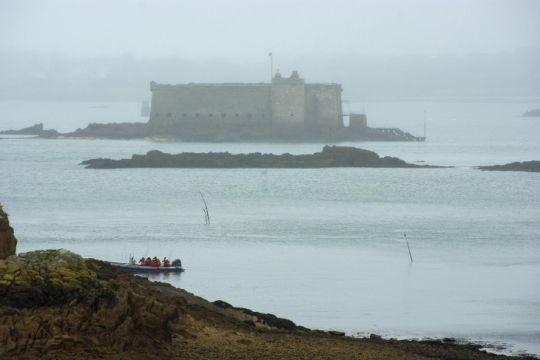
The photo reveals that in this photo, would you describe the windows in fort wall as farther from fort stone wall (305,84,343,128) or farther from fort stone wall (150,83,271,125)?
fort stone wall (305,84,343,128)

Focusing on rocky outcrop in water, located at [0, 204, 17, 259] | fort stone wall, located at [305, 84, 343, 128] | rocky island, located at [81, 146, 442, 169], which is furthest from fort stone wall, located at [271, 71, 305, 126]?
rocky outcrop in water, located at [0, 204, 17, 259]

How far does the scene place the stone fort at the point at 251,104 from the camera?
72500mm

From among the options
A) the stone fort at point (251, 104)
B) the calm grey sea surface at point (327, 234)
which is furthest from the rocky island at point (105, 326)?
the stone fort at point (251, 104)

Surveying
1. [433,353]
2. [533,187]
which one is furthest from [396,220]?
[433,353]

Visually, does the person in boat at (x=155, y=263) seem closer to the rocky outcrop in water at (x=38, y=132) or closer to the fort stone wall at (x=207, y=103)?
the fort stone wall at (x=207, y=103)

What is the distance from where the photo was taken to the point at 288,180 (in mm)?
50812

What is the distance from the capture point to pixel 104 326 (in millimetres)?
11391

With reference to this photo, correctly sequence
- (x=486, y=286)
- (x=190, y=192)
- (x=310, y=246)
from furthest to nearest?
(x=190, y=192) < (x=310, y=246) < (x=486, y=286)

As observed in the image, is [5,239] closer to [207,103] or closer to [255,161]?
[255,161]

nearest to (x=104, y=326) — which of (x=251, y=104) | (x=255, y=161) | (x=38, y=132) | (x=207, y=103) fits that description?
(x=255, y=161)

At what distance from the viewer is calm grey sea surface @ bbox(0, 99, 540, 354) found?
20438mm

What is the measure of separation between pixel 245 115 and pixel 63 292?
6306 cm

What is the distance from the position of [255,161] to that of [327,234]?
22440 millimetres

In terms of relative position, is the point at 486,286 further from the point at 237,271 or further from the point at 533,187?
the point at 533,187
